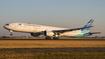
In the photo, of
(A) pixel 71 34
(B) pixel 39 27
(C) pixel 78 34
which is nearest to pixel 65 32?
(A) pixel 71 34

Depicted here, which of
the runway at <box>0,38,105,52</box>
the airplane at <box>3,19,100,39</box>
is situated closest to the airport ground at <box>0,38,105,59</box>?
the runway at <box>0,38,105,52</box>

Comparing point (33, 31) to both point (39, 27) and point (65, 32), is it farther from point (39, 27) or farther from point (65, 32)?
point (65, 32)

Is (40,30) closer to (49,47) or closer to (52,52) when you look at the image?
(49,47)

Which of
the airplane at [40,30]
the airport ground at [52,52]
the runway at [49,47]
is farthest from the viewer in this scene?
the airplane at [40,30]

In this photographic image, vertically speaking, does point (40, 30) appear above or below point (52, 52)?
above

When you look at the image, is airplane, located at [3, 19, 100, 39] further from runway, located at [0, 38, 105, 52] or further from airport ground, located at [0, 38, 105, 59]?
airport ground, located at [0, 38, 105, 59]

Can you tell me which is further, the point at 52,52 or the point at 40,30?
the point at 40,30

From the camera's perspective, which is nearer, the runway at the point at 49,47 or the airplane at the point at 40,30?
the runway at the point at 49,47

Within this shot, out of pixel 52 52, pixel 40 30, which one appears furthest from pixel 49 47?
pixel 40 30

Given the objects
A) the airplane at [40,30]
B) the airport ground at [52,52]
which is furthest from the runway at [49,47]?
the airplane at [40,30]

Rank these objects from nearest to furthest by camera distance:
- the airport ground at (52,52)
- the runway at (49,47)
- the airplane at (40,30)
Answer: the airport ground at (52,52) → the runway at (49,47) → the airplane at (40,30)

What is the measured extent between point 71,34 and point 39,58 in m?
52.3

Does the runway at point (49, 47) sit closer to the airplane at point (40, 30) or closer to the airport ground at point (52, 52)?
the airport ground at point (52, 52)

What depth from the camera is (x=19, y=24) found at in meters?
55.6
